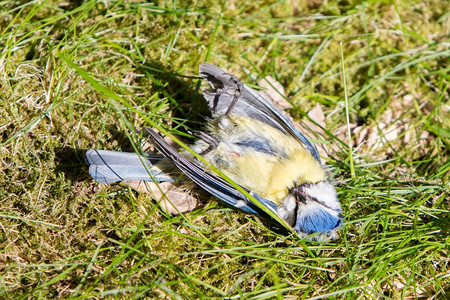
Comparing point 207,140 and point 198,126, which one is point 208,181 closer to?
point 207,140

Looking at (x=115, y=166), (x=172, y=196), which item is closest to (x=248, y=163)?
(x=172, y=196)

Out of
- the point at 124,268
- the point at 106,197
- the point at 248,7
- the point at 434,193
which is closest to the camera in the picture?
the point at 124,268

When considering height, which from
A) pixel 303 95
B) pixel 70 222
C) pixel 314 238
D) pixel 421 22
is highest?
pixel 421 22

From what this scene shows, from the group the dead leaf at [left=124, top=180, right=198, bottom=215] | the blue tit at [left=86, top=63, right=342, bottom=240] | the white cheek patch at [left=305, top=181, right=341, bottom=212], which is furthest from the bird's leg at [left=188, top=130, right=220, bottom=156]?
the white cheek patch at [left=305, top=181, right=341, bottom=212]

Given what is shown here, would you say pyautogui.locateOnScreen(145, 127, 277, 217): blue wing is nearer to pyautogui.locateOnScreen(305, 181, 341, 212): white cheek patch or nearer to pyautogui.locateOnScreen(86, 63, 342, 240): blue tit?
pyautogui.locateOnScreen(86, 63, 342, 240): blue tit

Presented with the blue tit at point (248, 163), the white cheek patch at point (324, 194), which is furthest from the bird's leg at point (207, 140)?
the white cheek patch at point (324, 194)

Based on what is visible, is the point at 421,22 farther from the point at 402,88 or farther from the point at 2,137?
the point at 2,137

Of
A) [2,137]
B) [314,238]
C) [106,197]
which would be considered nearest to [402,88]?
[314,238]
